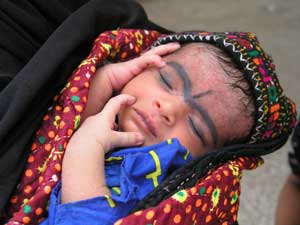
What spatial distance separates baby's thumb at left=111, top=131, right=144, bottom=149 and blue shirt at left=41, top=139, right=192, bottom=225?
13mm

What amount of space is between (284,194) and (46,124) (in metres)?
0.46

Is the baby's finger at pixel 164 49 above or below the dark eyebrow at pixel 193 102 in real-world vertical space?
above

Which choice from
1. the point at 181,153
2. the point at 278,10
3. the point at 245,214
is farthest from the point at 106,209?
the point at 278,10

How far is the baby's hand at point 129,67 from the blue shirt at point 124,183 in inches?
6.1

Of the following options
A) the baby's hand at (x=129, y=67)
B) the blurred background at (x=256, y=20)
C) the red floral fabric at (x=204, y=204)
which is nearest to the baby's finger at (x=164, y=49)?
the baby's hand at (x=129, y=67)

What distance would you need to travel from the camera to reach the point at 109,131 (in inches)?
25.7

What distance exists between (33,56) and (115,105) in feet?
0.54

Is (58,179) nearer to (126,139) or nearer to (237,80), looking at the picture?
(126,139)

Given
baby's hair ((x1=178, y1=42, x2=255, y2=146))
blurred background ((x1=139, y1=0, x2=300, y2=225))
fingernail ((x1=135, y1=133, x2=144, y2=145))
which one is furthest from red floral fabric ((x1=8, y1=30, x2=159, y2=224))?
blurred background ((x1=139, y1=0, x2=300, y2=225))

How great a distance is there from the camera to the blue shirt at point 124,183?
56cm

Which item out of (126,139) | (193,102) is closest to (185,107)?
(193,102)

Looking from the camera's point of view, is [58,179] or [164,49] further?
[164,49]

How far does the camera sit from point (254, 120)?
761mm

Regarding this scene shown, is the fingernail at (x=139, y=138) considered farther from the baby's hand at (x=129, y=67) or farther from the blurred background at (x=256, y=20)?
the blurred background at (x=256, y=20)
